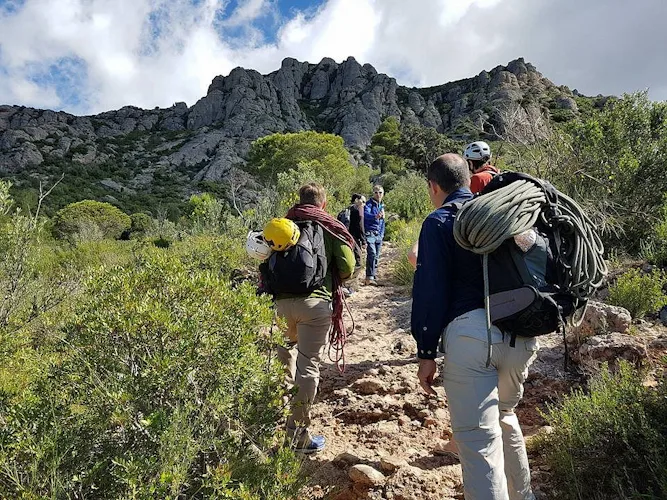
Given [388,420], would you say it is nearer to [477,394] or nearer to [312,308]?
[312,308]

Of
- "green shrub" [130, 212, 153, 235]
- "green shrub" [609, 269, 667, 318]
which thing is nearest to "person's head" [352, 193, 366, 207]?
"green shrub" [609, 269, 667, 318]

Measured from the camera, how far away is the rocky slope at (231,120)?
48.3 meters

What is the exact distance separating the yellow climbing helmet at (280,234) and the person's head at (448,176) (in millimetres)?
920

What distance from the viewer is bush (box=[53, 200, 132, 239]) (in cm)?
2073

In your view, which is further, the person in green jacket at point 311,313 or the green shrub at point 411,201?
the green shrub at point 411,201

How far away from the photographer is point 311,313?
266cm

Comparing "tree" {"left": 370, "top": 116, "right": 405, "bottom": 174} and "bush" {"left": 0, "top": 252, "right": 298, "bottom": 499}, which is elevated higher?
"tree" {"left": 370, "top": 116, "right": 405, "bottom": 174}

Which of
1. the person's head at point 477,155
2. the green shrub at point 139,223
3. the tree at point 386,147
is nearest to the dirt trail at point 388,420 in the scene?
the person's head at point 477,155

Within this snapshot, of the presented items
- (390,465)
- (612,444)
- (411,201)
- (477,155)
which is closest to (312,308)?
(390,465)

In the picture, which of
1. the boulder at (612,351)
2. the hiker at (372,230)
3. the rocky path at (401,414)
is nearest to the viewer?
the rocky path at (401,414)

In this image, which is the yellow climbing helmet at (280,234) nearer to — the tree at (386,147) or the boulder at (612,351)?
the boulder at (612,351)

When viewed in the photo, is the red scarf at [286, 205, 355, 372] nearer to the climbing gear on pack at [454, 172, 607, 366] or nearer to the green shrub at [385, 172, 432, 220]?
the climbing gear on pack at [454, 172, 607, 366]

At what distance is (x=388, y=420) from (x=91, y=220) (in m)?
23.5

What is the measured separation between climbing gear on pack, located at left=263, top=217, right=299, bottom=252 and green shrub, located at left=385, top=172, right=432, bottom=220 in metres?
9.64
